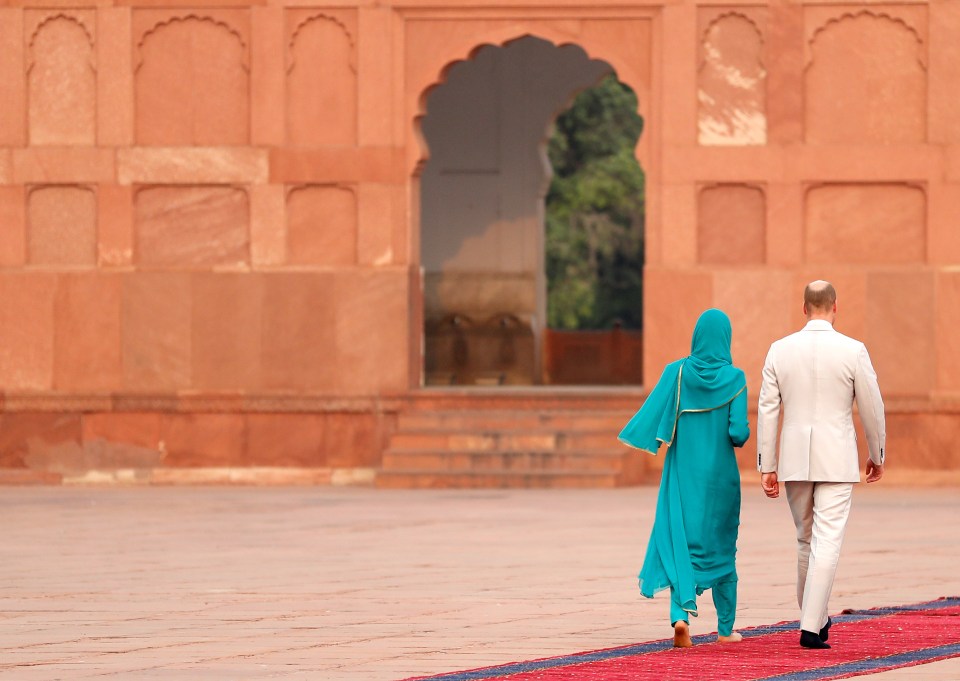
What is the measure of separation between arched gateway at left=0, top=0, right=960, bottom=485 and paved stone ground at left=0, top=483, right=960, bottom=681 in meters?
0.89

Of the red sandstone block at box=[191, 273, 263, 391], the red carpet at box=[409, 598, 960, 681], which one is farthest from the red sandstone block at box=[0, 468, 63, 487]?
the red carpet at box=[409, 598, 960, 681]

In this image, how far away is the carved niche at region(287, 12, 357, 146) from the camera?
699 inches

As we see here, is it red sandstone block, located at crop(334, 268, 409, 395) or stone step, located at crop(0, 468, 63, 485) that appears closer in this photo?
red sandstone block, located at crop(334, 268, 409, 395)

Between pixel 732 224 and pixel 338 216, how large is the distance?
11.7ft

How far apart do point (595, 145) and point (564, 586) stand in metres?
28.8

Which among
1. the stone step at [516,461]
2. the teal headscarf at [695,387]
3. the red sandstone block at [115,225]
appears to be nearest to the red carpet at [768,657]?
the teal headscarf at [695,387]

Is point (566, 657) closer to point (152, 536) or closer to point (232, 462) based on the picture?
point (152, 536)

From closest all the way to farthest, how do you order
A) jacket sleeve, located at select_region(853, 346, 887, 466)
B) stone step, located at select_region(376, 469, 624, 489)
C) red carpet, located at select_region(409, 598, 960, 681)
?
red carpet, located at select_region(409, 598, 960, 681)
jacket sleeve, located at select_region(853, 346, 887, 466)
stone step, located at select_region(376, 469, 624, 489)

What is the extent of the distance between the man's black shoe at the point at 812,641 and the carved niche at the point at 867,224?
9.87m

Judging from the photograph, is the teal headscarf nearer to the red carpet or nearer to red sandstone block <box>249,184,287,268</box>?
the red carpet

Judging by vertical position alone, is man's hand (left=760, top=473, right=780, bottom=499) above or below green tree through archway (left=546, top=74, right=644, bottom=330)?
below

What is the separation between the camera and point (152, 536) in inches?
532

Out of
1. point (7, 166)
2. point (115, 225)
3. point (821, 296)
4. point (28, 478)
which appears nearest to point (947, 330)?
point (115, 225)

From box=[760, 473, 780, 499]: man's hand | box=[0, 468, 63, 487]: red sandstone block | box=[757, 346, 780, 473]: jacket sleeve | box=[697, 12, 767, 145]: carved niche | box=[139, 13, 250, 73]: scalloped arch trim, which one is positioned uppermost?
box=[139, 13, 250, 73]: scalloped arch trim
